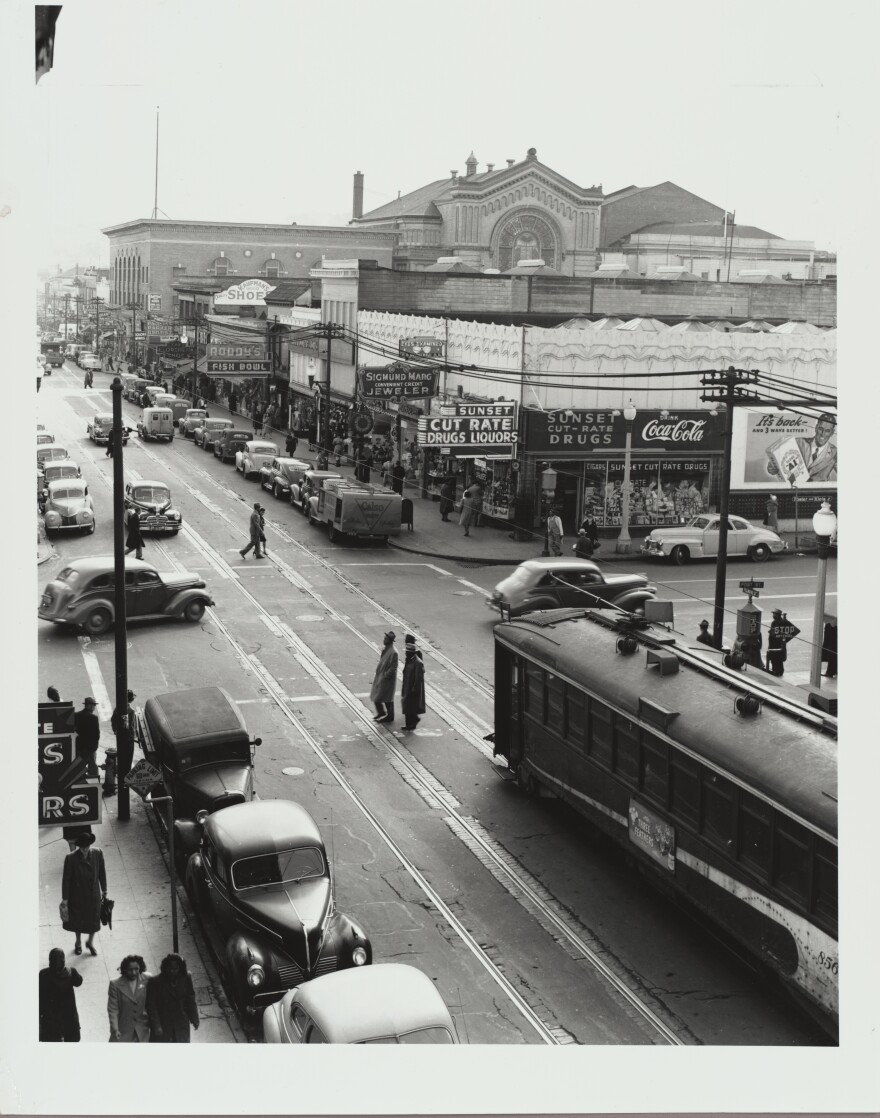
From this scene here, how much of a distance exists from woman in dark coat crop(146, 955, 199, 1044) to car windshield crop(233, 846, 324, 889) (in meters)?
2.20

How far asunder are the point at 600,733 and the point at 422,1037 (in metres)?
6.38

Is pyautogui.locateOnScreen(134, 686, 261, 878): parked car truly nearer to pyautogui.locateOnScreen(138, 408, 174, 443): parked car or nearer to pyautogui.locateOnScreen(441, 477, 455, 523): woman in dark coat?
Answer: pyautogui.locateOnScreen(441, 477, 455, 523): woman in dark coat

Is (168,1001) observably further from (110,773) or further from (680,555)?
(680,555)

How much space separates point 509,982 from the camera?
1380cm

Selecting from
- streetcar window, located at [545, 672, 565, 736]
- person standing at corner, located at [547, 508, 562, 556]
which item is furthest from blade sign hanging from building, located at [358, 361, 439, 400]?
streetcar window, located at [545, 672, 565, 736]

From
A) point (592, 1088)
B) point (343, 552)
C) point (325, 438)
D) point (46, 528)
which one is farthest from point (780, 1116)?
point (325, 438)

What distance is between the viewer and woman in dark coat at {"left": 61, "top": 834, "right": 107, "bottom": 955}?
13.9 meters

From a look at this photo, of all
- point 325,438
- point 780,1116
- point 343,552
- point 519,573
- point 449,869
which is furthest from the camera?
point 325,438

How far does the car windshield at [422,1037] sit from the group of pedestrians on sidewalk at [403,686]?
11.3 metres

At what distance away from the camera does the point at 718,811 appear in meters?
13.9

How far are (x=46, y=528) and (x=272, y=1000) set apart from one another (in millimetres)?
28208

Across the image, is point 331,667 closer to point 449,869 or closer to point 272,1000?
point 449,869

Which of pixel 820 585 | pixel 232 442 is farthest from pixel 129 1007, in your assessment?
pixel 232 442

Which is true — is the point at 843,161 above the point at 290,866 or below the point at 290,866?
above
